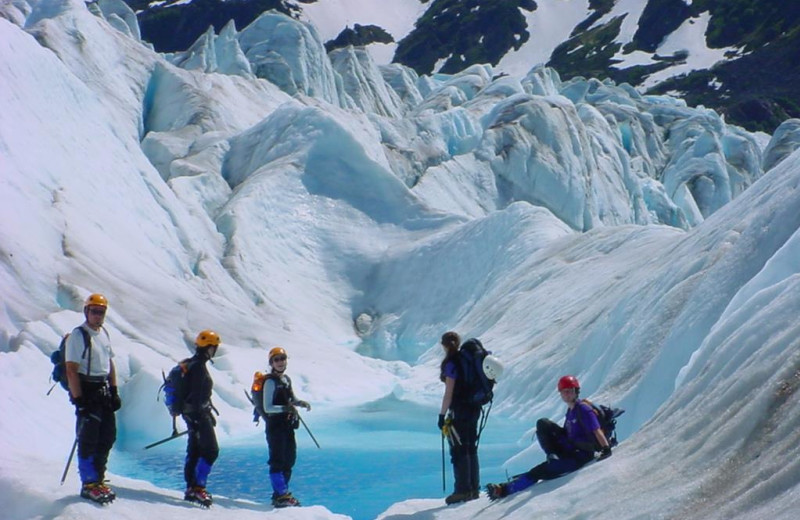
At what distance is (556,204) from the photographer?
41.6 metres

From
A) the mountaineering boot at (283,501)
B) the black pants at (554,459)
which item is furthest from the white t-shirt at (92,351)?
the black pants at (554,459)

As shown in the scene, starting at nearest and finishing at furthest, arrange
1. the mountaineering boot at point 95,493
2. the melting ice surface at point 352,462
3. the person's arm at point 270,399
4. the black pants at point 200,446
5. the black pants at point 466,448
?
the mountaineering boot at point 95,493, the black pants at point 200,446, the black pants at point 466,448, the person's arm at point 270,399, the melting ice surface at point 352,462

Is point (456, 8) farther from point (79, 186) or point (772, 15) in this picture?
point (79, 186)

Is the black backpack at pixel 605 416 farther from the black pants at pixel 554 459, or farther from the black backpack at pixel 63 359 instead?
the black backpack at pixel 63 359

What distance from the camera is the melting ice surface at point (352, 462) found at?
11.9 metres

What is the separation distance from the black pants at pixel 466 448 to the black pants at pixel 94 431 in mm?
→ 2921

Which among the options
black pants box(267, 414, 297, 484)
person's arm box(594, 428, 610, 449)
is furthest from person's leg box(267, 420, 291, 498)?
person's arm box(594, 428, 610, 449)

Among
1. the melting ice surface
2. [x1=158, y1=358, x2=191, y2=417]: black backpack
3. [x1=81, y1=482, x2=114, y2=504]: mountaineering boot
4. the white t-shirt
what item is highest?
the melting ice surface

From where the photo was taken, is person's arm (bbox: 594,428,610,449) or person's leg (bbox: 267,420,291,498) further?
person's leg (bbox: 267,420,291,498)

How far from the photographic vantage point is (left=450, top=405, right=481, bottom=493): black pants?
27.2 ft

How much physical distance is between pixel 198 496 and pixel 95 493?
122cm

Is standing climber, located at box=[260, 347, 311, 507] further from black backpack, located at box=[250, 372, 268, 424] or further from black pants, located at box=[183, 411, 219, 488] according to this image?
black pants, located at box=[183, 411, 219, 488]

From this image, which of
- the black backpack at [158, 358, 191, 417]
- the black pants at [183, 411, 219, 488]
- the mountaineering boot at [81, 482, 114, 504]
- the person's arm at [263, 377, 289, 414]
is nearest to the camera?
the mountaineering boot at [81, 482, 114, 504]

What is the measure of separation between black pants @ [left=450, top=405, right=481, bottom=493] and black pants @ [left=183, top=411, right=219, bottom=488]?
6.96ft
